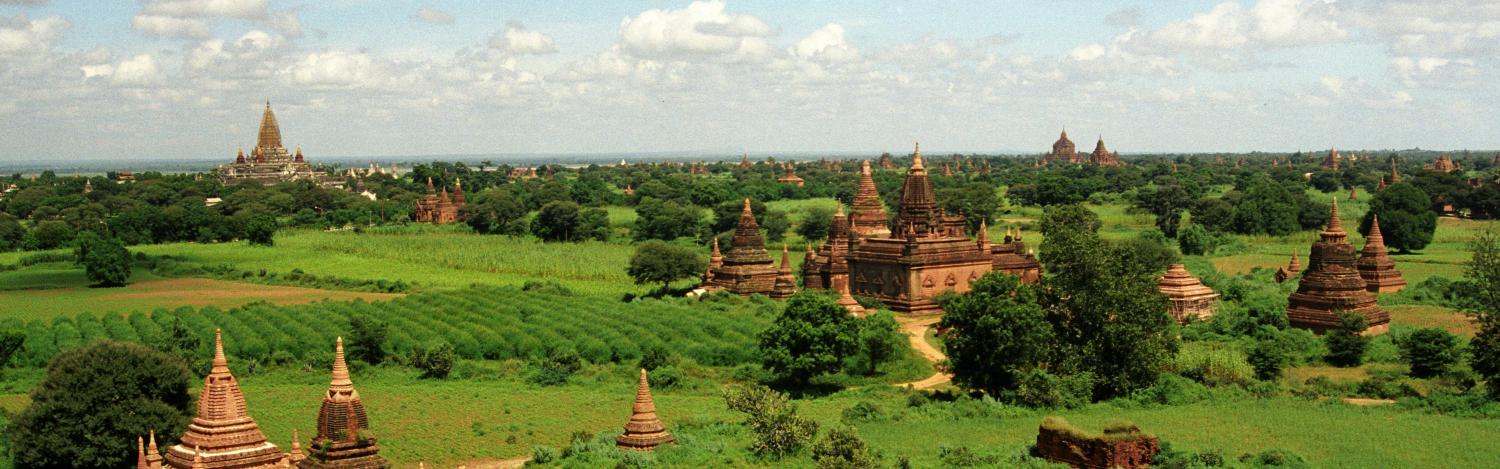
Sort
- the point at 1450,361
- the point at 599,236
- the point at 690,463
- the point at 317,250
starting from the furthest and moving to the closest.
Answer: the point at 599,236, the point at 317,250, the point at 1450,361, the point at 690,463

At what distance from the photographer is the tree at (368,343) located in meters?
44.6

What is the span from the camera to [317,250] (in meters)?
87.7

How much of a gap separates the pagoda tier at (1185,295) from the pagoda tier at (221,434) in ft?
105

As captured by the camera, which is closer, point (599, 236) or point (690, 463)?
point (690, 463)

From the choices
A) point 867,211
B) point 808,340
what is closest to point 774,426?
point 808,340

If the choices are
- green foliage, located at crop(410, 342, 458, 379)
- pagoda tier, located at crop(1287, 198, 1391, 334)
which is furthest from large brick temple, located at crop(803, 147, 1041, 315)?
green foliage, located at crop(410, 342, 458, 379)

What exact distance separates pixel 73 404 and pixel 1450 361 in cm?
3304

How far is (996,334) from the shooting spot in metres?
36.2

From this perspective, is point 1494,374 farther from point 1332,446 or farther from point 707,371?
point 707,371

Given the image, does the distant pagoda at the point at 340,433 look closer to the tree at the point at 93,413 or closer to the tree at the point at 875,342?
the tree at the point at 93,413

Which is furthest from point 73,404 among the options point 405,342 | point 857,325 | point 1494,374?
point 1494,374

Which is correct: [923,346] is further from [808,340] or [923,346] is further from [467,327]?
[467,327]

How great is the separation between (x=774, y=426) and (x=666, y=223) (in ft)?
210

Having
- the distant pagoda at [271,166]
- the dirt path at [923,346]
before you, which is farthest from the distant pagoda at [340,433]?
the distant pagoda at [271,166]
